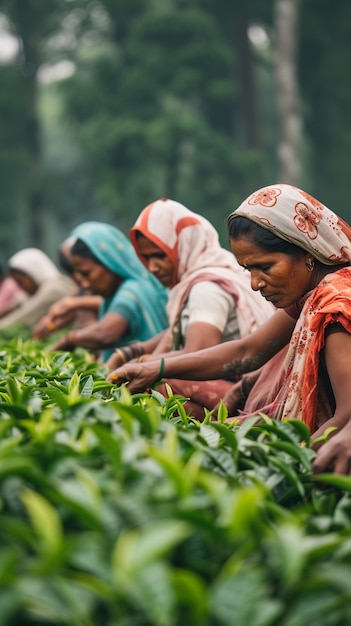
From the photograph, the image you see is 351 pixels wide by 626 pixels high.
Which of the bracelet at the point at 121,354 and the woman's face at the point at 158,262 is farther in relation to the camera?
the woman's face at the point at 158,262

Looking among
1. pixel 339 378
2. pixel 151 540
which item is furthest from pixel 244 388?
pixel 151 540

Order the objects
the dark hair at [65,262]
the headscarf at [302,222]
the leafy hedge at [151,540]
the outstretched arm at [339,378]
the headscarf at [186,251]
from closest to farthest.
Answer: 1. the leafy hedge at [151,540]
2. the outstretched arm at [339,378]
3. the headscarf at [302,222]
4. the headscarf at [186,251]
5. the dark hair at [65,262]

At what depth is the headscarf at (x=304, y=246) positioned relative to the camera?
3064 millimetres

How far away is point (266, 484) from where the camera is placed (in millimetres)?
2129

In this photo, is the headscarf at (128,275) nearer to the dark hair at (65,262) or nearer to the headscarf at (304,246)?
the dark hair at (65,262)

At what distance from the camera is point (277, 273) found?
3203 millimetres

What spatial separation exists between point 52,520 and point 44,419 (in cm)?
56

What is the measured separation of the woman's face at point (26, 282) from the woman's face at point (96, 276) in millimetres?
4026

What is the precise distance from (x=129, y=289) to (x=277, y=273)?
2903mm

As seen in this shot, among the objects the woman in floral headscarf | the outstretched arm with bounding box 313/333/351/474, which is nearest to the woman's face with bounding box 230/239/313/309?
the woman in floral headscarf

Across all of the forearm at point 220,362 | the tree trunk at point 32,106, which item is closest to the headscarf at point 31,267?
the forearm at point 220,362

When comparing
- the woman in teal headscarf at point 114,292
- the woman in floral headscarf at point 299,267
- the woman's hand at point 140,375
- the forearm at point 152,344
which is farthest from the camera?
the woman in teal headscarf at point 114,292

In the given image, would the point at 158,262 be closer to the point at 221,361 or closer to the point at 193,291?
the point at 193,291

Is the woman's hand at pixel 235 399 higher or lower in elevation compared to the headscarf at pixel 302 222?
lower
